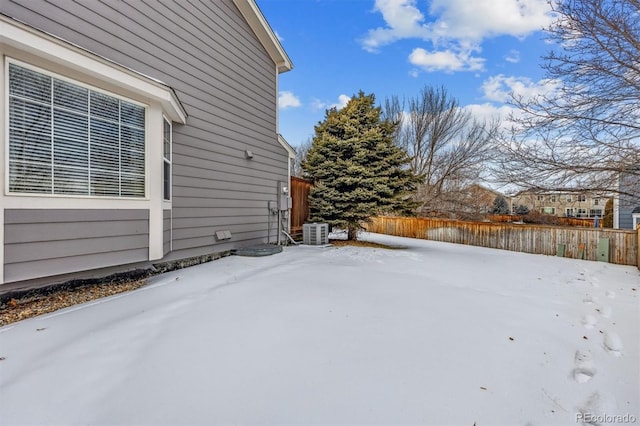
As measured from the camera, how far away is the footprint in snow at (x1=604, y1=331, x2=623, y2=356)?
2.66 metres

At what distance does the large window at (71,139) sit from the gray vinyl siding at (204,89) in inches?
32.6

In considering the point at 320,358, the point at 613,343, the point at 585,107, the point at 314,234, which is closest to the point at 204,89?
the point at 314,234

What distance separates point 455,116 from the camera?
56.7 feet

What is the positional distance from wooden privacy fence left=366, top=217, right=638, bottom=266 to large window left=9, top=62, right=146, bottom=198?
723 centimetres

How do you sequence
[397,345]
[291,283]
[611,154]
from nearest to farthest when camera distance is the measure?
1. [397,345]
2. [291,283]
3. [611,154]

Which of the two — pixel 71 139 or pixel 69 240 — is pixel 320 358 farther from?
pixel 71 139

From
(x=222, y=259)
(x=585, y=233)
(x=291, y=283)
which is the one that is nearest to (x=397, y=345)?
(x=291, y=283)

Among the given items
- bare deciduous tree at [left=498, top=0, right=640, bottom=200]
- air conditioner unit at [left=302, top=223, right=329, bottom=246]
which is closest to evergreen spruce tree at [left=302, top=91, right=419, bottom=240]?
air conditioner unit at [left=302, top=223, right=329, bottom=246]

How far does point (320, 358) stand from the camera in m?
2.19

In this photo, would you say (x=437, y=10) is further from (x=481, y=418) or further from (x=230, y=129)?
(x=481, y=418)

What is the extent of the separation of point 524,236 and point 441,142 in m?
8.93

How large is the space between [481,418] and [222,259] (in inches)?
207

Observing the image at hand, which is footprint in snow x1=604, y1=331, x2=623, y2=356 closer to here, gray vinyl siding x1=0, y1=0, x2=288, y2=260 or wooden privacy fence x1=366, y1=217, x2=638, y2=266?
gray vinyl siding x1=0, y1=0, x2=288, y2=260

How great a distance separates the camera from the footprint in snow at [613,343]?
266 cm
